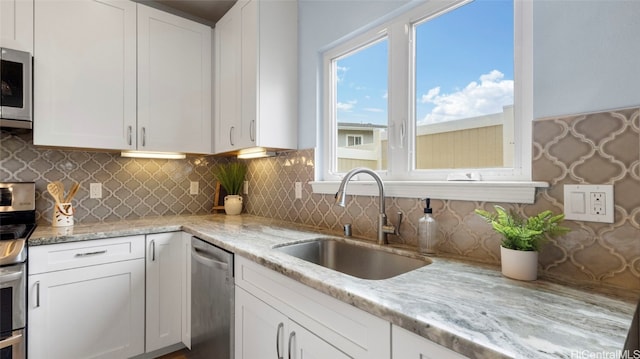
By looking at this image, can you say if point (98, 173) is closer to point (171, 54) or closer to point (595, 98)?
point (171, 54)

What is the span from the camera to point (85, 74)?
199cm

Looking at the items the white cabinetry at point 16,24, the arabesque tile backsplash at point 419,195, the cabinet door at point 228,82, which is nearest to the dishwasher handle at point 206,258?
the arabesque tile backsplash at point 419,195

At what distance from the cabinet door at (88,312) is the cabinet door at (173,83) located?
2.89 feet

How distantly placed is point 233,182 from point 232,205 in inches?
8.4

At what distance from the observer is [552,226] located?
3.08ft

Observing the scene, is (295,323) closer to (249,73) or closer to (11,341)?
(11,341)

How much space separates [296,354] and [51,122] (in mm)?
1986

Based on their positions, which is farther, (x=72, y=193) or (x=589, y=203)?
(x=72, y=193)

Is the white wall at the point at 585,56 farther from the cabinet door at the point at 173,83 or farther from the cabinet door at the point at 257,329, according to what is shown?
the cabinet door at the point at 173,83

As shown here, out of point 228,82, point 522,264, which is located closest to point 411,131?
point 522,264

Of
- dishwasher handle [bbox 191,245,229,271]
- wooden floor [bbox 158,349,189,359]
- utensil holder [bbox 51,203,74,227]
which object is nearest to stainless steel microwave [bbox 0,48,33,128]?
utensil holder [bbox 51,203,74,227]

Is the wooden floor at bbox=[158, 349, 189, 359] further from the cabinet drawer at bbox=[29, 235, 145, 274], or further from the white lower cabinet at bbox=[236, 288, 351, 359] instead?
the white lower cabinet at bbox=[236, 288, 351, 359]

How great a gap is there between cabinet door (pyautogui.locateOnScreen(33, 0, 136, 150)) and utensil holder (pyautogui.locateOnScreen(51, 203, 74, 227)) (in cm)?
41

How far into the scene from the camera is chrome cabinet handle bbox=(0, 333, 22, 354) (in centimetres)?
143
